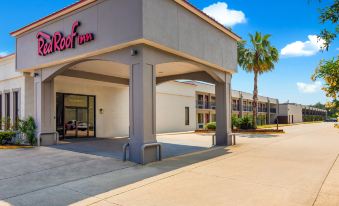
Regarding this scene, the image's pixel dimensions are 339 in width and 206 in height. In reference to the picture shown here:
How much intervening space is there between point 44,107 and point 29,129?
1482mm

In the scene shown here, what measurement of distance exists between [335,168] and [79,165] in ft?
30.5

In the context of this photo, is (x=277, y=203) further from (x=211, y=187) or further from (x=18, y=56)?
(x=18, y=56)

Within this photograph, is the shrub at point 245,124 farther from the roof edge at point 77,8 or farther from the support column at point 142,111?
the support column at point 142,111

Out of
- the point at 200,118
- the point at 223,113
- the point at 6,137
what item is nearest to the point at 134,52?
the point at 223,113

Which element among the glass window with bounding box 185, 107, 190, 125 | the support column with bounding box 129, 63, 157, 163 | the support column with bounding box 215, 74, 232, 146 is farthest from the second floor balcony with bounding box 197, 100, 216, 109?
the support column with bounding box 129, 63, 157, 163

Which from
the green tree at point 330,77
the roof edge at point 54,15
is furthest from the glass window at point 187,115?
the green tree at point 330,77

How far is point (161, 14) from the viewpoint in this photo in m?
11.0

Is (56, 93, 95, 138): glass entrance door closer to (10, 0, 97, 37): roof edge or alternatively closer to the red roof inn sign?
(10, 0, 97, 37): roof edge

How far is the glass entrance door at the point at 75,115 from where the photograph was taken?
62.3ft

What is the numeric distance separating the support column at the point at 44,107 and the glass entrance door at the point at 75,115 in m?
3.30

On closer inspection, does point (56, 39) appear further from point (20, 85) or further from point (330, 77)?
point (330, 77)

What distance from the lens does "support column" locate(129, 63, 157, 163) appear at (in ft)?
34.2

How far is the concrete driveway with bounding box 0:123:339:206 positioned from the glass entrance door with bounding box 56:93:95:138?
704 cm

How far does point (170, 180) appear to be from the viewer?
26.3ft
